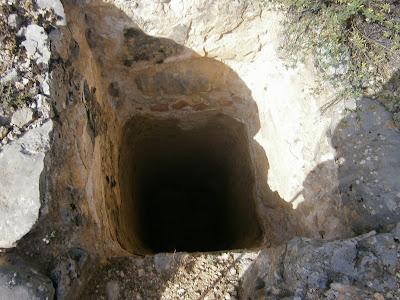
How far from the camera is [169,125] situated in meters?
3.87

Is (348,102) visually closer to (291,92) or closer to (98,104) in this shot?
(291,92)

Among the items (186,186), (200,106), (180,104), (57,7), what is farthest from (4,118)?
(186,186)

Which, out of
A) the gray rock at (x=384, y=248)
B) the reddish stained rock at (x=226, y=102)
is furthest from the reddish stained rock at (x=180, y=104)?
the gray rock at (x=384, y=248)

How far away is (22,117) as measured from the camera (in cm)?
184

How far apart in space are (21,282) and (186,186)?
14.2 feet

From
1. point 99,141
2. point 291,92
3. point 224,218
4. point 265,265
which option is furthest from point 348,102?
point 224,218

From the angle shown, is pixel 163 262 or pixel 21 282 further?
pixel 163 262

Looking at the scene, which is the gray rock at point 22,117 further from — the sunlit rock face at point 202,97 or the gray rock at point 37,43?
the gray rock at point 37,43

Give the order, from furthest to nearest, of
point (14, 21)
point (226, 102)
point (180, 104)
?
point (180, 104) < point (226, 102) < point (14, 21)

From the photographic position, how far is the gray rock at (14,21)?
195 cm

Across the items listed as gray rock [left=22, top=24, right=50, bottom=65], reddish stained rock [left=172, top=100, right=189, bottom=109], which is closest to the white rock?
gray rock [left=22, top=24, right=50, bottom=65]

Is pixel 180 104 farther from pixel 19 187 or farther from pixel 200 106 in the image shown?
pixel 19 187

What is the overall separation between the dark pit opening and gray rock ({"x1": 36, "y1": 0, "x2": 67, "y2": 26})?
4.86ft

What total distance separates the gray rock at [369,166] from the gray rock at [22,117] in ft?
7.16
